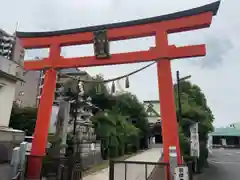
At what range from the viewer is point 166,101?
9422 millimetres

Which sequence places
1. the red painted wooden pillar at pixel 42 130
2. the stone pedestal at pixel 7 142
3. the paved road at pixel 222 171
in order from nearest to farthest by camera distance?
1. the red painted wooden pillar at pixel 42 130
2. the stone pedestal at pixel 7 142
3. the paved road at pixel 222 171

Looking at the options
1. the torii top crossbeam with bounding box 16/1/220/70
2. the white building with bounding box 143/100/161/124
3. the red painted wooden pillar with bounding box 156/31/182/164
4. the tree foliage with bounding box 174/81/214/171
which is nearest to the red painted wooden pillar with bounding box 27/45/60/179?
the torii top crossbeam with bounding box 16/1/220/70

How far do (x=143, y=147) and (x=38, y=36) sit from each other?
3061 centimetres

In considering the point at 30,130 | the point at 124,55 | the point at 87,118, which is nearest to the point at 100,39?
the point at 124,55

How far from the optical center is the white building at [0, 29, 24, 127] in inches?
450

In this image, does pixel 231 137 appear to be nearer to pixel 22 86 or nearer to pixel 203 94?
pixel 203 94

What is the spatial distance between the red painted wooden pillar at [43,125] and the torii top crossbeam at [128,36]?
0.29 meters

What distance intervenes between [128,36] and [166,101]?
10.8 ft

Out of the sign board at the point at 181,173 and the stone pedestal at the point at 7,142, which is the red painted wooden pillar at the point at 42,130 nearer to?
the stone pedestal at the point at 7,142

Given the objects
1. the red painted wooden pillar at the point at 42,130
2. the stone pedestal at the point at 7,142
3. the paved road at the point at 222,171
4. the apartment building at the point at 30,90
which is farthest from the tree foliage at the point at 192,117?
the apartment building at the point at 30,90

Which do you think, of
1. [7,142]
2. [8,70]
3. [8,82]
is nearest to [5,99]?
[8,82]

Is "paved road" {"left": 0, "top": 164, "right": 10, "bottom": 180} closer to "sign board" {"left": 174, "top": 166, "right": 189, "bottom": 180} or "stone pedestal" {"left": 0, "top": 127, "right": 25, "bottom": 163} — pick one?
"stone pedestal" {"left": 0, "top": 127, "right": 25, "bottom": 163}

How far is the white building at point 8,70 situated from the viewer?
37.5 feet

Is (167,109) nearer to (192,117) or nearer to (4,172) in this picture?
(4,172)
